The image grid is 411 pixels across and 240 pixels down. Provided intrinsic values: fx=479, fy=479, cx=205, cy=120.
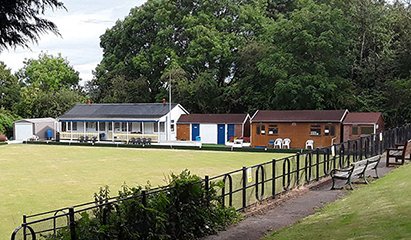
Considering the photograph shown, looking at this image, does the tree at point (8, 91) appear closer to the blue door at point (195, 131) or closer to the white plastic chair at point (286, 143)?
the blue door at point (195, 131)

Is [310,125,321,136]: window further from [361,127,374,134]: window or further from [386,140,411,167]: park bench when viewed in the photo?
[386,140,411,167]: park bench

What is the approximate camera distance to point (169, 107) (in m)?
51.1

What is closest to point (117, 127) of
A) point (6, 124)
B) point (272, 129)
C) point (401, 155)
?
point (6, 124)

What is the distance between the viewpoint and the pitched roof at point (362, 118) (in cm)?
3900

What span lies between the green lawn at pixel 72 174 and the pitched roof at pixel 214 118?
1214 cm

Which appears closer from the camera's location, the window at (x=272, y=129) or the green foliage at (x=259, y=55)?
the window at (x=272, y=129)

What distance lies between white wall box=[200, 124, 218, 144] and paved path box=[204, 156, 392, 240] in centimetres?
3483

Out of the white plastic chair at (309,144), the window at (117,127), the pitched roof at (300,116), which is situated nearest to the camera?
the white plastic chair at (309,144)

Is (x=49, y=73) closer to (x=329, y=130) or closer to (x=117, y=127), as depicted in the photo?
(x=117, y=127)

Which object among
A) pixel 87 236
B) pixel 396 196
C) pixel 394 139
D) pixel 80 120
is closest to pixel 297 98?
pixel 394 139

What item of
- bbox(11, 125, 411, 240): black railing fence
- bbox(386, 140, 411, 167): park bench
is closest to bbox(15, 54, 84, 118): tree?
bbox(11, 125, 411, 240): black railing fence

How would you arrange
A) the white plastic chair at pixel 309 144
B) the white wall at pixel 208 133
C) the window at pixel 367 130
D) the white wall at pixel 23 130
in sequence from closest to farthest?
the window at pixel 367 130 < the white plastic chair at pixel 309 144 < the white wall at pixel 208 133 < the white wall at pixel 23 130

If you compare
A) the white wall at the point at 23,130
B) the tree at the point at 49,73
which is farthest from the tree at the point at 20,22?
the tree at the point at 49,73

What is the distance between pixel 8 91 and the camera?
71.8m
